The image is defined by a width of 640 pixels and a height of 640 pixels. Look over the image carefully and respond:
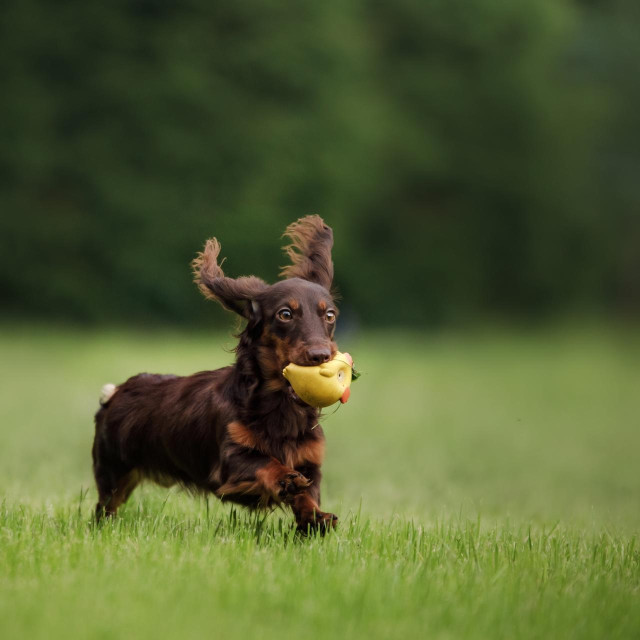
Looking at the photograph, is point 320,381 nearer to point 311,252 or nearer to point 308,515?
point 308,515

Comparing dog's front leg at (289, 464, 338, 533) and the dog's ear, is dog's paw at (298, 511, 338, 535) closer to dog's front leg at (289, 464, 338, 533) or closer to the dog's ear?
dog's front leg at (289, 464, 338, 533)

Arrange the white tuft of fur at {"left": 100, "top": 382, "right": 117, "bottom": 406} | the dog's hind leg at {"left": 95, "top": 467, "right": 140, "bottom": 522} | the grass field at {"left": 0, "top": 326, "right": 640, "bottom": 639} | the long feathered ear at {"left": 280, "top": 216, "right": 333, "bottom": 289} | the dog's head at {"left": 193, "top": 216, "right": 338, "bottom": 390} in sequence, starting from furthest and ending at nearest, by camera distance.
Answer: the white tuft of fur at {"left": 100, "top": 382, "right": 117, "bottom": 406}
the dog's hind leg at {"left": 95, "top": 467, "right": 140, "bottom": 522}
the long feathered ear at {"left": 280, "top": 216, "right": 333, "bottom": 289}
the dog's head at {"left": 193, "top": 216, "right": 338, "bottom": 390}
the grass field at {"left": 0, "top": 326, "right": 640, "bottom": 639}

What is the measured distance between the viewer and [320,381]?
395 cm

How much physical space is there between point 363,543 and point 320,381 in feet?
2.28

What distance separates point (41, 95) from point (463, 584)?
73.8 ft

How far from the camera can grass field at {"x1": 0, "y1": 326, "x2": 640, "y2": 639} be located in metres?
3.14

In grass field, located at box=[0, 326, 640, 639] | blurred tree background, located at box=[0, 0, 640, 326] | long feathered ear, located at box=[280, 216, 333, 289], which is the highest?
blurred tree background, located at box=[0, 0, 640, 326]

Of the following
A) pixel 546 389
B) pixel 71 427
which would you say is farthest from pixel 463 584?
pixel 546 389

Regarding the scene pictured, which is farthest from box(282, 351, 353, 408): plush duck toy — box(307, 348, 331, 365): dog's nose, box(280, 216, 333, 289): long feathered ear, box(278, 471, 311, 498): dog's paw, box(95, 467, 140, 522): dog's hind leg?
box(95, 467, 140, 522): dog's hind leg

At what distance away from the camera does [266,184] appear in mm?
25578

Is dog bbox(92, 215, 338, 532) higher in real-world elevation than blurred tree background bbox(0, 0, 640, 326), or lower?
lower

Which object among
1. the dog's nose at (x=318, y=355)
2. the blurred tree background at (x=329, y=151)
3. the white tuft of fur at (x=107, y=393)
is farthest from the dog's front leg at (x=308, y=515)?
the blurred tree background at (x=329, y=151)

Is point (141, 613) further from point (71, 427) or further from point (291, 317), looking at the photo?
point (71, 427)

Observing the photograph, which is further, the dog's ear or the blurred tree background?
the blurred tree background
